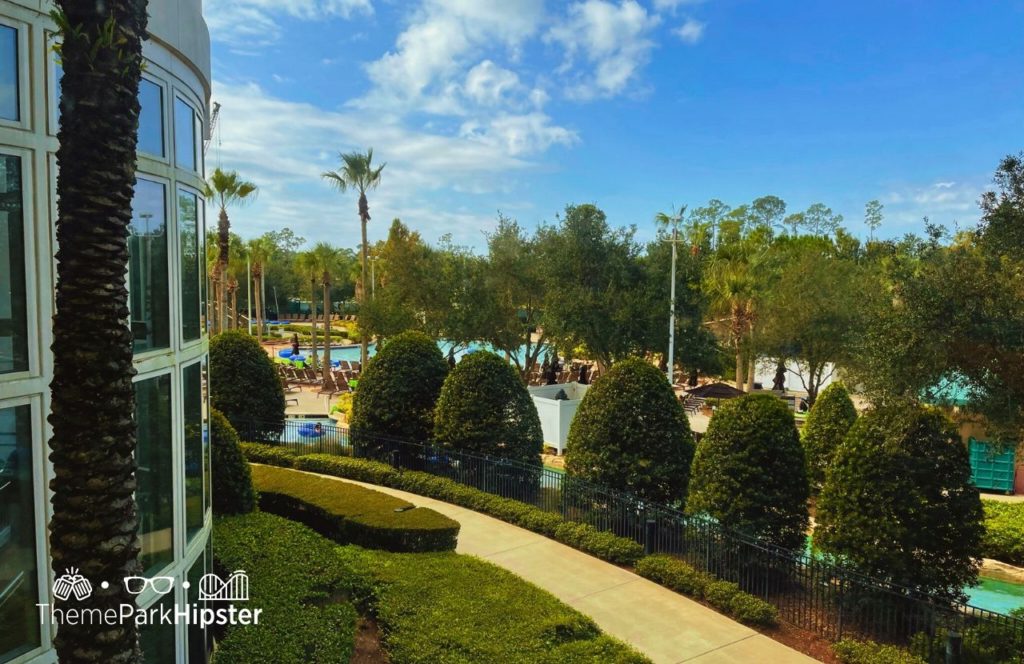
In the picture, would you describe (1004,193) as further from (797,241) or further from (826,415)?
(797,241)

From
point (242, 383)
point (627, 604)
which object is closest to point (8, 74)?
point (627, 604)

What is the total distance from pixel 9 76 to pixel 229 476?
7850mm

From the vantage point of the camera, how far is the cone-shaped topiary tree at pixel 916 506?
9.14m

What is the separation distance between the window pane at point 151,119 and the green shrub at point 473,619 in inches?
232

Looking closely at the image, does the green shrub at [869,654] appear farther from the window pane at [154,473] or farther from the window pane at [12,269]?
the window pane at [12,269]

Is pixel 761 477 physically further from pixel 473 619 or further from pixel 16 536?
pixel 16 536

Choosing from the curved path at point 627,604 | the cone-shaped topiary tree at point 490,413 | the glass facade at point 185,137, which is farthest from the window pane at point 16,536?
the cone-shaped topiary tree at point 490,413

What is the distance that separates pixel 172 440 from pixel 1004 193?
1062 centimetres

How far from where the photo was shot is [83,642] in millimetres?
3359

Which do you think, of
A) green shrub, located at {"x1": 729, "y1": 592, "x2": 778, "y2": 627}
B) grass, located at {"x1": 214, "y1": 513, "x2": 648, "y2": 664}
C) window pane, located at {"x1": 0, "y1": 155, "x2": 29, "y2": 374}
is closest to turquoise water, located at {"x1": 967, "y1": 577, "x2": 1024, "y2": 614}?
green shrub, located at {"x1": 729, "y1": 592, "x2": 778, "y2": 627}

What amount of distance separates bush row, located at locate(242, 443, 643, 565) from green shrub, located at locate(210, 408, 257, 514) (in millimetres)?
4810

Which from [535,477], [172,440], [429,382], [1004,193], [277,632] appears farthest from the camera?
[429,382]

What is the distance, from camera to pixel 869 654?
27.3 feet

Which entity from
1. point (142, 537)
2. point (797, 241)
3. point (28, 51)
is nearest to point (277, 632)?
point (142, 537)
